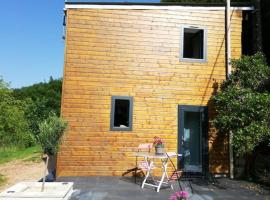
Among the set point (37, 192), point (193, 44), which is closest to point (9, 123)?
point (193, 44)

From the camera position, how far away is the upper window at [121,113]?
9578 mm

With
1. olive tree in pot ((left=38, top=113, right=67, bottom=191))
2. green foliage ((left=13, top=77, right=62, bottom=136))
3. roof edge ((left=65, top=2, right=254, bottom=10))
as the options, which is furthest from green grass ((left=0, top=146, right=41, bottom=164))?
olive tree in pot ((left=38, top=113, right=67, bottom=191))

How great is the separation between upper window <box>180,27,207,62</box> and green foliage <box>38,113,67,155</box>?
4628 millimetres

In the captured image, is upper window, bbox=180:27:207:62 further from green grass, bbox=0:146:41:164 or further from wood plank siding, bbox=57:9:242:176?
green grass, bbox=0:146:41:164

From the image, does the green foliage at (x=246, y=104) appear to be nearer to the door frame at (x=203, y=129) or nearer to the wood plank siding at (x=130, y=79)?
the door frame at (x=203, y=129)

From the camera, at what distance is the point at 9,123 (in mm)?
16906

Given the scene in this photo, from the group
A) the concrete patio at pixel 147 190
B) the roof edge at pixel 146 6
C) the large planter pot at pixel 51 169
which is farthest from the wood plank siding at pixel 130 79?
the concrete patio at pixel 147 190

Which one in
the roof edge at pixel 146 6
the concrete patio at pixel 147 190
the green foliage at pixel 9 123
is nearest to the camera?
the concrete patio at pixel 147 190

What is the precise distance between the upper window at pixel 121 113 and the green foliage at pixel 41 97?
13.6 metres

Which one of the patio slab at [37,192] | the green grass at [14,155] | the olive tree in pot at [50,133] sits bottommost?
the green grass at [14,155]

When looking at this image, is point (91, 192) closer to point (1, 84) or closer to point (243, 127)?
point (243, 127)

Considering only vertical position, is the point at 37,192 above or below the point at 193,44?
below

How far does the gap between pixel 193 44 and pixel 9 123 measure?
10496 millimetres

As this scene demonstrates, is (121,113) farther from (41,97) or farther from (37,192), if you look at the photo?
(41,97)
